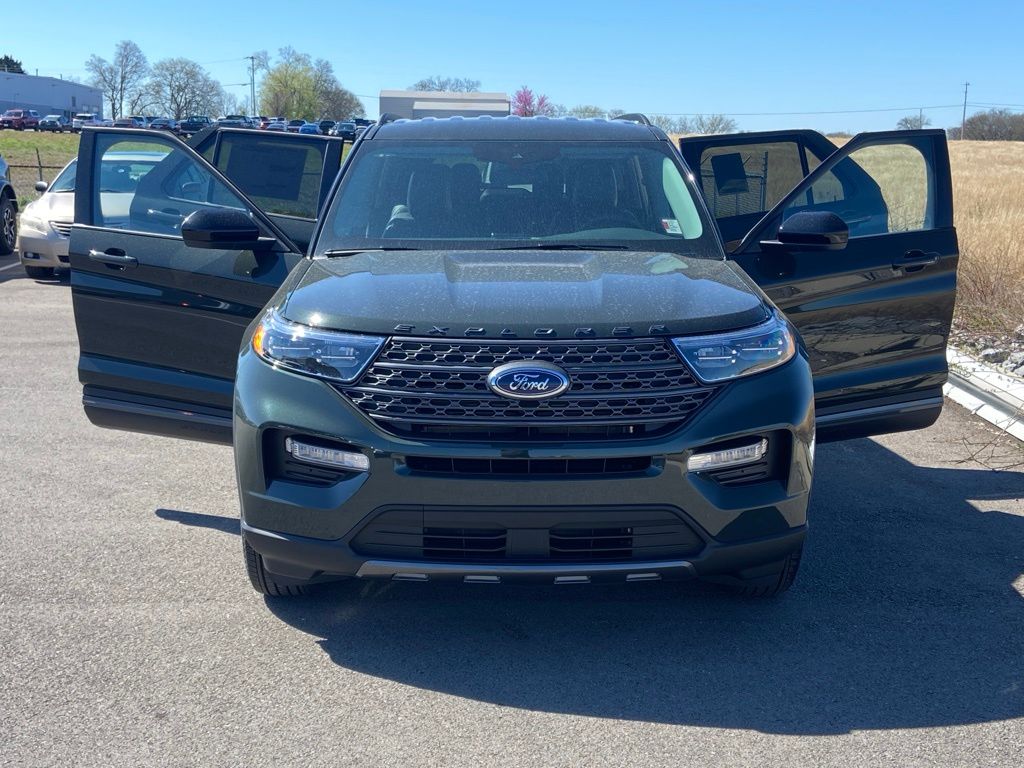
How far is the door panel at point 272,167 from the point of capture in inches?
249

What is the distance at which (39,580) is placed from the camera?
15.0 feet

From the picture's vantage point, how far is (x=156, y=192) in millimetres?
5625

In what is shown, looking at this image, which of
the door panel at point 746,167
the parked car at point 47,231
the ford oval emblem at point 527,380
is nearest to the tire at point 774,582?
the ford oval emblem at point 527,380

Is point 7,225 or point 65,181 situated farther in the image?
point 7,225

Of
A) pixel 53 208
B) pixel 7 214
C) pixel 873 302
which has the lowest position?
pixel 7 214

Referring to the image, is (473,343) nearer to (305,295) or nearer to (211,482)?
(305,295)

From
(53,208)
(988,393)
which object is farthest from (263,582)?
(53,208)

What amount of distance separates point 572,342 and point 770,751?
1.38 metres

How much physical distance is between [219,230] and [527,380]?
5.89ft

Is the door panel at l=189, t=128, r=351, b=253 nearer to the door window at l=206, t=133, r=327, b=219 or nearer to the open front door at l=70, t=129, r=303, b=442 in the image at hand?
the door window at l=206, t=133, r=327, b=219

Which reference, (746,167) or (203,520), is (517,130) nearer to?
(746,167)

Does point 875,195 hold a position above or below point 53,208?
above

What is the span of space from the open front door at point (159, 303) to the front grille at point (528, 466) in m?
1.60

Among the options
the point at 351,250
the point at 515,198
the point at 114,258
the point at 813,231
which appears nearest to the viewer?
the point at 351,250
